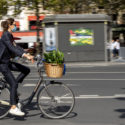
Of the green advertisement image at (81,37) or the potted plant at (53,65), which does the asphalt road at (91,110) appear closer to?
the potted plant at (53,65)

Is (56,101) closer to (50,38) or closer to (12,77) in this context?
(12,77)

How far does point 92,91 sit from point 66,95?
10.6 feet

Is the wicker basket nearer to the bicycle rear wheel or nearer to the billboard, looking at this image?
the bicycle rear wheel

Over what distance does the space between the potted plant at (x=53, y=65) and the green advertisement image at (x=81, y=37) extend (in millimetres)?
15595

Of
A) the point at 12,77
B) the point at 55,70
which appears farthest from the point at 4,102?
the point at 55,70

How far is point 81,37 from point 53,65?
1591cm

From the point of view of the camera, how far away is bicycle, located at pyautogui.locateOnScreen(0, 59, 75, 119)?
231 inches

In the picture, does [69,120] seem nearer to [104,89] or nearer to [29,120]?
[29,120]

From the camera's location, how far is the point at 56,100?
598 centimetres

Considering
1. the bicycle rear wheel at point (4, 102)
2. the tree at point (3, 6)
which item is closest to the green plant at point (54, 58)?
the bicycle rear wheel at point (4, 102)

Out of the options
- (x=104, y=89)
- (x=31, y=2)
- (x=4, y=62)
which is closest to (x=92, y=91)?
(x=104, y=89)

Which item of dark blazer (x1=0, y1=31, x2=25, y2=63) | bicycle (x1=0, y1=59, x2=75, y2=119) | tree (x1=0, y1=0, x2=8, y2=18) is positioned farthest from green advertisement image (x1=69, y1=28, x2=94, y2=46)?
dark blazer (x1=0, y1=31, x2=25, y2=63)

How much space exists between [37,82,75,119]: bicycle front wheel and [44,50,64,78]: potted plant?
0.42m

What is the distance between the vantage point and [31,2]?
23.4m
